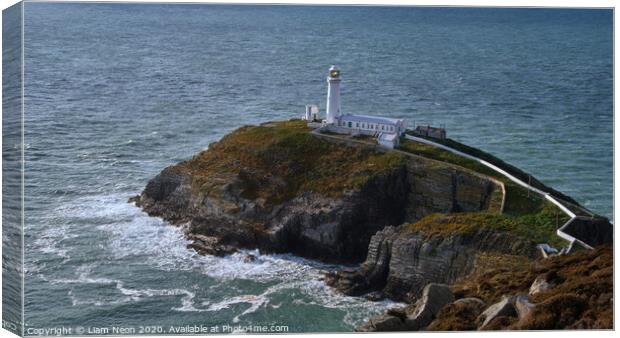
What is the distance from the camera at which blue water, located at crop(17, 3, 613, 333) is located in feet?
156

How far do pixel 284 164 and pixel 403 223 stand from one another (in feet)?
25.0

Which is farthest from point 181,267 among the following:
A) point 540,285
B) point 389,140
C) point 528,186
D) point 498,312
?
point 540,285

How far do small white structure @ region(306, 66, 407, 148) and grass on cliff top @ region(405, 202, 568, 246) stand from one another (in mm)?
7731

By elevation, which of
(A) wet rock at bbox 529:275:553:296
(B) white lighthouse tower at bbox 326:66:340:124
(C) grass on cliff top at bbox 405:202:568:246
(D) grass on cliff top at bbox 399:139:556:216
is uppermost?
(B) white lighthouse tower at bbox 326:66:340:124

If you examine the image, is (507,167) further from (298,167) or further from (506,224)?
(298,167)

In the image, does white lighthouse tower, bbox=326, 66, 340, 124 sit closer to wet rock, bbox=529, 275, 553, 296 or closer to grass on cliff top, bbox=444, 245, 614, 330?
grass on cliff top, bbox=444, 245, 614, 330

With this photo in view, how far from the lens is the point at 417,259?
48.6 metres

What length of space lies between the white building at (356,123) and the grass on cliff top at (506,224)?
7.73 meters

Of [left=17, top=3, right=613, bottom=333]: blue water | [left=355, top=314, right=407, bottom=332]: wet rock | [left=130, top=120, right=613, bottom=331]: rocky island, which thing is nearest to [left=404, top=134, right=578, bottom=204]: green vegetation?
[left=130, top=120, right=613, bottom=331]: rocky island

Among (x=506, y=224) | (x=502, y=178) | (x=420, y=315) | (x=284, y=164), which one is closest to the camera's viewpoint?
(x=420, y=315)

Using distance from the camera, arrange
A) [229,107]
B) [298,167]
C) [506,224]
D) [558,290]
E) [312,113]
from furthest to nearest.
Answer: [229,107] → [312,113] → [298,167] → [506,224] → [558,290]

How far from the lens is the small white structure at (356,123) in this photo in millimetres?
57344

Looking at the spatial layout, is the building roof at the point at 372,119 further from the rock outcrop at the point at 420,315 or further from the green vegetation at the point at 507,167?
the rock outcrop at the point at 420,315

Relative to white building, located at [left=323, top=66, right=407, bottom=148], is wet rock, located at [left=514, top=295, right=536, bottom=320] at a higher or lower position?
lower
